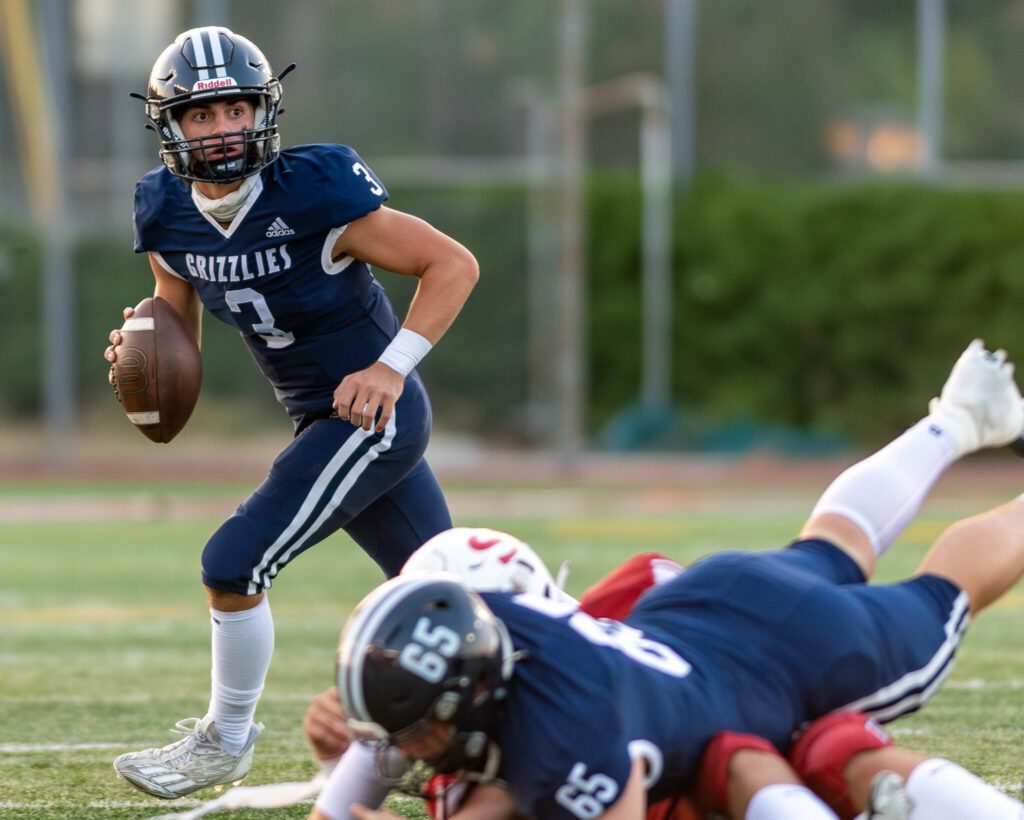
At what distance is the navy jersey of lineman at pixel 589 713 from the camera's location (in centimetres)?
278

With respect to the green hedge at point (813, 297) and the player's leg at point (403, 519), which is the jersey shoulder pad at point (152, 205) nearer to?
the player's leg at point (403, 519)

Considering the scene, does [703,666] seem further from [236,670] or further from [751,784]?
[236,670]

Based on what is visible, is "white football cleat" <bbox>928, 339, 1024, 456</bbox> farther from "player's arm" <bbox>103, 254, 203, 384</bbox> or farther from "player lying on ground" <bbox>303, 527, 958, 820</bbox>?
"player's arm" <bbox>103, 254, 203, 384</bbox>

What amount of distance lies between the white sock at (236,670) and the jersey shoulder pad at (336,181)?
3.26ft

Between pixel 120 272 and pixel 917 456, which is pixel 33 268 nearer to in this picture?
pixel 120 272

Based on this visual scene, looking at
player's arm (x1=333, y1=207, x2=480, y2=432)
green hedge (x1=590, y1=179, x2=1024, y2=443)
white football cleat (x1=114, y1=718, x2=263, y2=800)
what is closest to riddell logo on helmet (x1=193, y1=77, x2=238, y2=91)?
player's arm (x1=333, y1=207, x2=480, y2=432)

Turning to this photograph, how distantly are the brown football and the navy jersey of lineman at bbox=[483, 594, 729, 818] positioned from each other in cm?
142

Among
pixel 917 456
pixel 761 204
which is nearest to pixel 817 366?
pixel 761 204

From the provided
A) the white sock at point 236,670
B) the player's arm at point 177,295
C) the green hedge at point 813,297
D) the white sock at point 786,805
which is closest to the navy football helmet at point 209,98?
the player's arm at point 177,295

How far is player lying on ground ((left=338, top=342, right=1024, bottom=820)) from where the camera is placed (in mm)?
2777

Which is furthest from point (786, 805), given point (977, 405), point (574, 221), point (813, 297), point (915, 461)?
point (813, 297)

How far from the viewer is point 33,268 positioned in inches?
622

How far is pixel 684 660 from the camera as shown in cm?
311

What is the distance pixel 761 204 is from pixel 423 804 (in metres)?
13.5
